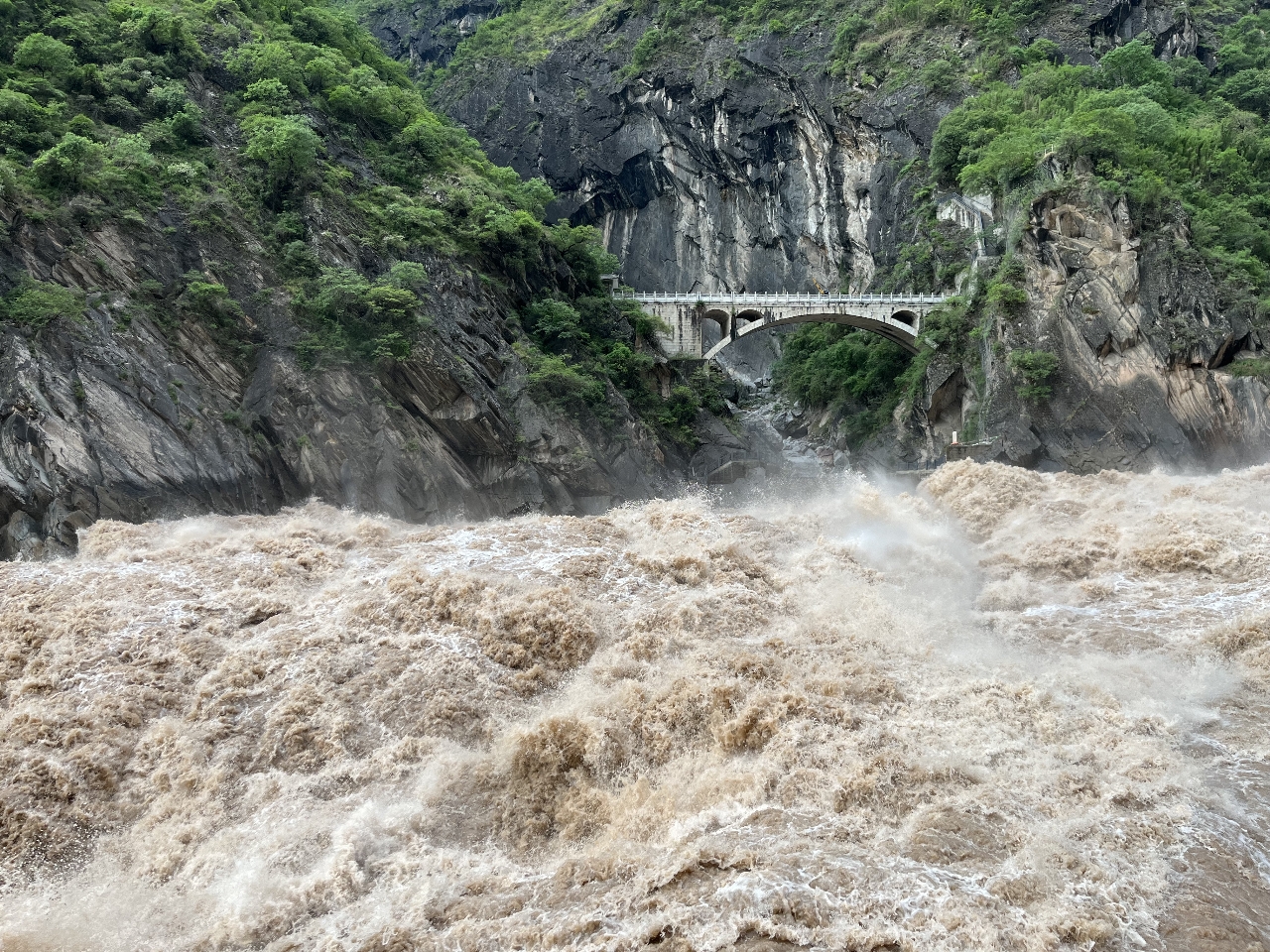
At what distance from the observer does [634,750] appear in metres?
10.2

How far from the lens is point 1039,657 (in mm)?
12711

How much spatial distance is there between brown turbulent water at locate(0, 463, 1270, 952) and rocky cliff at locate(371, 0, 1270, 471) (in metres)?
17.6

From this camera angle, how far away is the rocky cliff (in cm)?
3250

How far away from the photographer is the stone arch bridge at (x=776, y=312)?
42000mm

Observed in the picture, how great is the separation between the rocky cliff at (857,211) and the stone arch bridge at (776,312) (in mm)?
4528

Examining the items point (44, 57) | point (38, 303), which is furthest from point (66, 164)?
point (44, 57)

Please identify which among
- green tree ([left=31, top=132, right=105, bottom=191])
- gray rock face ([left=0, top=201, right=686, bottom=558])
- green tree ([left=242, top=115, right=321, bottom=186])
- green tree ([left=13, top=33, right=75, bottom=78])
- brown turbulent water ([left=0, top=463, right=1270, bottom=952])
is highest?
green tree ([left=13, top=33, right=75, bottom=78])

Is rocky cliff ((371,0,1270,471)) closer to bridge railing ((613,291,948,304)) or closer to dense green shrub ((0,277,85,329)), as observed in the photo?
bridge railing ((613,291,948,304))

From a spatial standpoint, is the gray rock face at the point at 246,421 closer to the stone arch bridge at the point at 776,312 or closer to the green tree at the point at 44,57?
the green tree at the point at 44,57

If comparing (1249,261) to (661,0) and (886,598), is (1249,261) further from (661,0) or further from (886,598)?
(661,0)

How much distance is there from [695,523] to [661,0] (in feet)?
189

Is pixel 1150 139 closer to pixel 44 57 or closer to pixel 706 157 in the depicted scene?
pixel 706 157

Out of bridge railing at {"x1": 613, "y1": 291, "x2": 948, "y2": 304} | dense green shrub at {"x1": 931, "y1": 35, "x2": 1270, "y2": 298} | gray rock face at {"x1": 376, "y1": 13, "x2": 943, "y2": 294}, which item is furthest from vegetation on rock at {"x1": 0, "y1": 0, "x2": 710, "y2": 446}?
gray rock face at {"x1": 376, "y1": 13, "x2": 943, "y2": 294}

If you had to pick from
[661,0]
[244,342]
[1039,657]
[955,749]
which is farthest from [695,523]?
[661,0]
